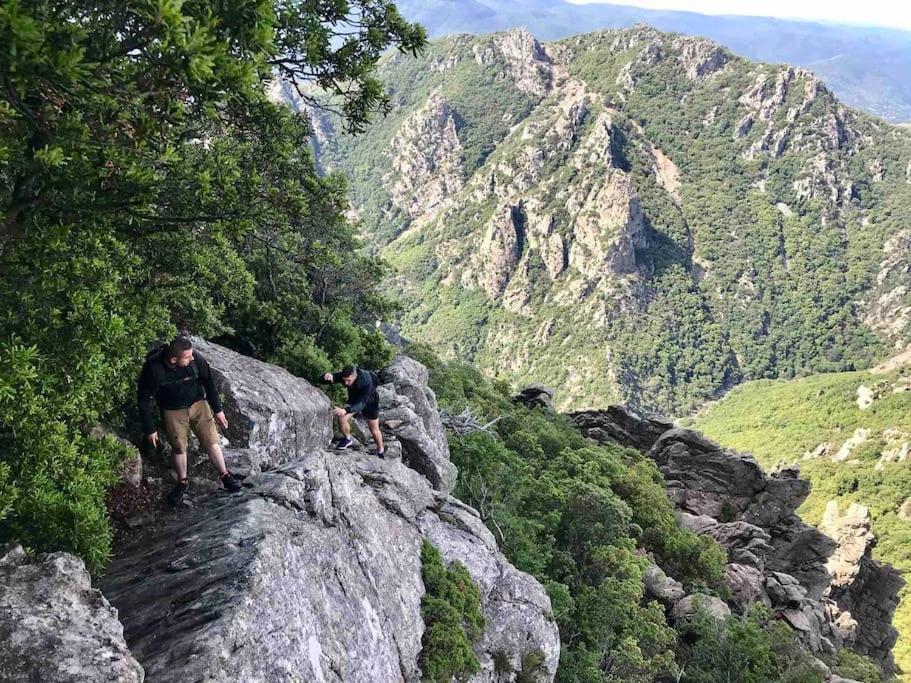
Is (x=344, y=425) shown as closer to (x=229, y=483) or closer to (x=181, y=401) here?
(x=229, y=483)

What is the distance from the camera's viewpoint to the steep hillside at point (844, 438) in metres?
78.6

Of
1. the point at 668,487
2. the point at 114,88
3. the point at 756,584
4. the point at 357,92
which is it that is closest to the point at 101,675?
the point at 114,88

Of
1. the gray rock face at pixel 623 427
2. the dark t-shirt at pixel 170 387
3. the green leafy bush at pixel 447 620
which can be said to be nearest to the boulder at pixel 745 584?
the gray rock face at pixel 623 427

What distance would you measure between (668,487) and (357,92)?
39354mm

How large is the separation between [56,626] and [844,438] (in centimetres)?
13765

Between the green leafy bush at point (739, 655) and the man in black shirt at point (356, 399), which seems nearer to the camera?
the man in black shirt at point (356, 399)

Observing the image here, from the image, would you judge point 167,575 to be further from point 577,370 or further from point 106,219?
point 577,370

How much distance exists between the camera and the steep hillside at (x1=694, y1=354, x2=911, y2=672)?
78588 millimetres

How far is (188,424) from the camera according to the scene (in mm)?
8789

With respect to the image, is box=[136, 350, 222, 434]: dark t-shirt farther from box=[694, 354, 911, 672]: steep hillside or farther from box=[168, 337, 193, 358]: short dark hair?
box=[694, 354, 911, 672]: steep hillside

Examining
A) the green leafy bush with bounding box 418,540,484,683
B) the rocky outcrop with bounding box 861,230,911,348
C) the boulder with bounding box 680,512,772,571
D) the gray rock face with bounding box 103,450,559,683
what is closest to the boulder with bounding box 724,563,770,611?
the boulder with bounding box 680,512,772,571

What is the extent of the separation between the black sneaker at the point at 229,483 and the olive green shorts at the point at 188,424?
0.59 meters

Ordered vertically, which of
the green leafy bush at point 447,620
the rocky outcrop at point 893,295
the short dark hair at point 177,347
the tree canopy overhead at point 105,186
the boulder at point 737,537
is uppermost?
the rocky outcrop at point 893,295

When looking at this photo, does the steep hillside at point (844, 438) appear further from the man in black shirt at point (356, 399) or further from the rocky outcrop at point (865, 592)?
the man in black shirt at point (356, 399)
